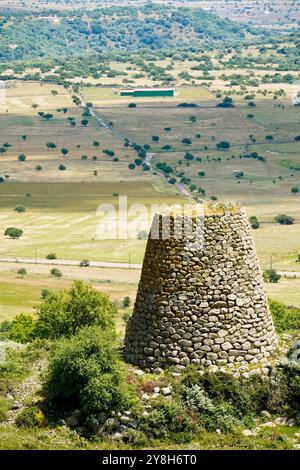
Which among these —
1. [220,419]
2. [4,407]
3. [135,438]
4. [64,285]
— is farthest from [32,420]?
[64,285]

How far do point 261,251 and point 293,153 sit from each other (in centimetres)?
8313

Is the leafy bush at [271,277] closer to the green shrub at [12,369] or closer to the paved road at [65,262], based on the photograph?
the paved road at [65,262]

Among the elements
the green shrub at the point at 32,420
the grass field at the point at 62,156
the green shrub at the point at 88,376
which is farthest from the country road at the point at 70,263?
the green shrub at the point at 32,420

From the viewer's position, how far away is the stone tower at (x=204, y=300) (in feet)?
60.2

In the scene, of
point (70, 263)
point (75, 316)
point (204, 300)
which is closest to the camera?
point (204, 300)

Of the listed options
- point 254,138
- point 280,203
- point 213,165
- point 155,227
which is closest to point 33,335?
point 155,227

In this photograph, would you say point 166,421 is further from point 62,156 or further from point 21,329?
point 62,156

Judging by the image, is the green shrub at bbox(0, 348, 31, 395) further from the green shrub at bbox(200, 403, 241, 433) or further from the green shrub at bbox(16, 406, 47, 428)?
the green shrub at bbox(200, 403, 241, 433)

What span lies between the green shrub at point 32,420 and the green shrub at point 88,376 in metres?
0.47

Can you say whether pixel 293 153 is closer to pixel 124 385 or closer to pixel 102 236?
pixel 102 236

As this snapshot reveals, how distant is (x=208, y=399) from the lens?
59.4 ft

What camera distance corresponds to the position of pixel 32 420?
17750 millimetres

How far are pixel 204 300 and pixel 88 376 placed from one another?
94.8 inches

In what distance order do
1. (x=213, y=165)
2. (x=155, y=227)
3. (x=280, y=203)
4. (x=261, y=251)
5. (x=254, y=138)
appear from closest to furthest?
(x=155, y=227) < (x=261, y=251) < (x=280, y=203) < (x=213, y=165) < (x=254, y=138)
